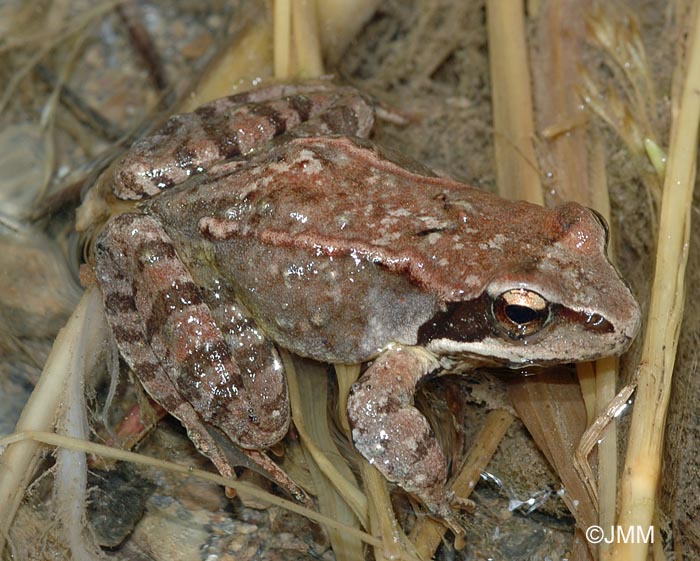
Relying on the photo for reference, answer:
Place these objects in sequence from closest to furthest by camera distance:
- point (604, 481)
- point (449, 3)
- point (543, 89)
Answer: point (604, 481)
point (543, 89)
point (449, 3)

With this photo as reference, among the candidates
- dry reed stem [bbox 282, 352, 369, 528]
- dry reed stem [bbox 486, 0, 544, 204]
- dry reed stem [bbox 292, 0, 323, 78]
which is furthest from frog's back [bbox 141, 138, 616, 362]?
dry reed stem [bbox 292, 0, 323, 78]

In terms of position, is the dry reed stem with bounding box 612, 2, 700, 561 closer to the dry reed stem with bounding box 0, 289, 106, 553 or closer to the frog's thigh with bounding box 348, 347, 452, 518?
the frog's thigh with bounding box 348, 347, 452, 518

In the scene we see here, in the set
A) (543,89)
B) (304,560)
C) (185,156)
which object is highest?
(543,89)

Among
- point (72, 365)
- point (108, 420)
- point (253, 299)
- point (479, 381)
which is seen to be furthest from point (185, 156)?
point (479, 381)

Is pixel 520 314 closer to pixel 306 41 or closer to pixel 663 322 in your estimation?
pixel 663 322

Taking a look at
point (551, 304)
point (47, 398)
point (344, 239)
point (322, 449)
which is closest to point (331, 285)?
point (344, 239)

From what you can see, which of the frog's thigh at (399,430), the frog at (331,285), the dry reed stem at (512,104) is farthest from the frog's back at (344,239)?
the dry reed stem at (512,104)

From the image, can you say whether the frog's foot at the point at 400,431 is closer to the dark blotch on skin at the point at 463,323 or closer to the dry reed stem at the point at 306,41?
the dark blotch on skin at the point at 463,323

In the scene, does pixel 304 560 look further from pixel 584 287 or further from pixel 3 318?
pixel 3 318
